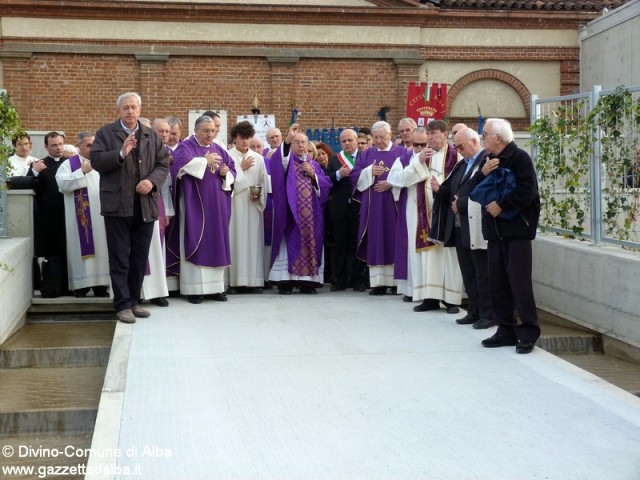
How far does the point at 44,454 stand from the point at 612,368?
4683mm

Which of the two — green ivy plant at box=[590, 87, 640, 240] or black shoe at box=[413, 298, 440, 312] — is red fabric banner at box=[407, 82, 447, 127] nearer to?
black shoe at box=[413, 298, 440, 312]

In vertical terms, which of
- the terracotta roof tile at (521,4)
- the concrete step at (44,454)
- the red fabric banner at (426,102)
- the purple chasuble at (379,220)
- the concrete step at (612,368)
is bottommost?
the concrete step at (44,454)

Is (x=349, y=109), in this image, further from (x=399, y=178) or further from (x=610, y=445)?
(x=610, y=445)

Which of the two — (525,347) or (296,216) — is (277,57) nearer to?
(296,216)

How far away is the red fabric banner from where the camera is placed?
16766 mm

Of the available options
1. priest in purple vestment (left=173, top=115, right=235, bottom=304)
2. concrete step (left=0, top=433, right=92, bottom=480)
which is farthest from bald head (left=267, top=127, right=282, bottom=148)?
concrete step (left=0, top=433, right=92, bottom=480)

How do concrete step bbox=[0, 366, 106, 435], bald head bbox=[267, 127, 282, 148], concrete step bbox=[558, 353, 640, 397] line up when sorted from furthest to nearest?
bald head bbox=[267, 127, 282, 148] → concrete step bbox=[558, 353, 640, 397] → concrete step bbox=[0, 366, 106, 435]

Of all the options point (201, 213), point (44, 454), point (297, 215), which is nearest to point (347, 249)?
point (297, 215)

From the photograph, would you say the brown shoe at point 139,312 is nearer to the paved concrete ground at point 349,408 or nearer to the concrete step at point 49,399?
the paved concrete ground at point 349,408

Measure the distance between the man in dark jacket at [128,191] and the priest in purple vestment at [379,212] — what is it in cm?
259

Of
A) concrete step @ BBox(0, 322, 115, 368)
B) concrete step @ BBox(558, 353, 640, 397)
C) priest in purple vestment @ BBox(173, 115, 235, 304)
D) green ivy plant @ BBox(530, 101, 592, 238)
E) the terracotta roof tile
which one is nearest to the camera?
concrete step @ BBox(558, 353, 640, 397)

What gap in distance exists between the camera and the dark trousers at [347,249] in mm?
11570

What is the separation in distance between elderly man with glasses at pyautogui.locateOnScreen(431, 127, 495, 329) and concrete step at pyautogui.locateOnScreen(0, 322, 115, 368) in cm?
335

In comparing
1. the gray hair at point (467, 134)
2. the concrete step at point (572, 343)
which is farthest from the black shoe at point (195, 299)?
the concrete step at point (572, 343)
